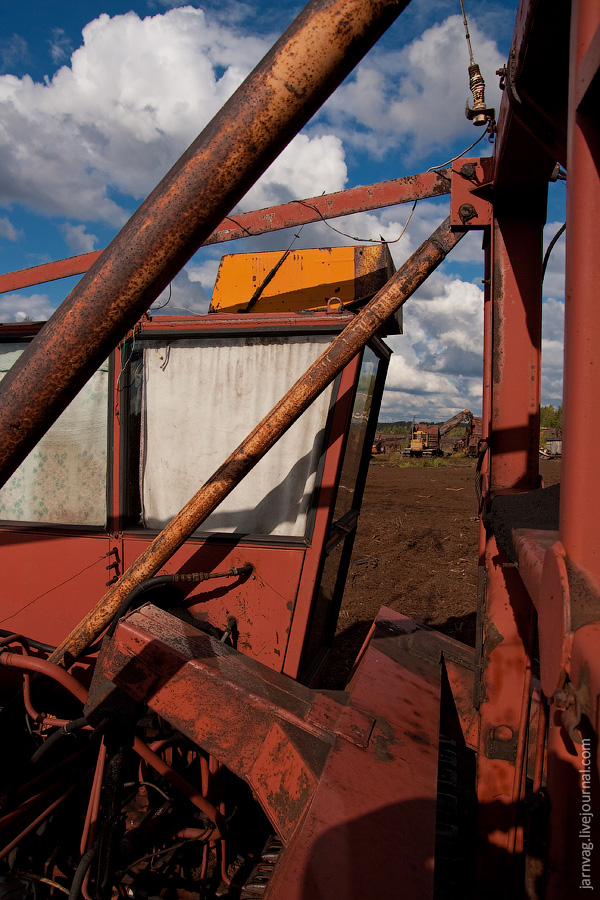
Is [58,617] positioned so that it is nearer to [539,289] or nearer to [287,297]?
[287,297]

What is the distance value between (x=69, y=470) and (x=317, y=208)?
77.1 inches

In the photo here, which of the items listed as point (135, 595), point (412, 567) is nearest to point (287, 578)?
point (135, 595)

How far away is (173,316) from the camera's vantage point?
2773mm

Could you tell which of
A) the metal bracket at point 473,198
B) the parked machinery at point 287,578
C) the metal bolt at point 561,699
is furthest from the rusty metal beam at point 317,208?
the metal bolt at point 561,699

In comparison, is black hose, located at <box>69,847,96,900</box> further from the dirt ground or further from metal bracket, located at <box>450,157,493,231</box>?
the dirt ground

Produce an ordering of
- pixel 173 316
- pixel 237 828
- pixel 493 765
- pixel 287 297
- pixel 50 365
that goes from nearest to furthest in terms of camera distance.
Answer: pixel 50 365, pixel 493 765, pixel 237 828, pixel 173 316, pixel 287 297

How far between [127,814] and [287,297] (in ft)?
9.09

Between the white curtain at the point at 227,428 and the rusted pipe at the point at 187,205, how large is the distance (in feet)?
6.01

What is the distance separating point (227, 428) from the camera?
2719 millimetres

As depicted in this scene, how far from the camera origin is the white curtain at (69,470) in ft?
9.12

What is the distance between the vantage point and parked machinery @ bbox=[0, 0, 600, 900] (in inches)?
31.1

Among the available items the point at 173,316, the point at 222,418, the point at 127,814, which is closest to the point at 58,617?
the point at 127,814

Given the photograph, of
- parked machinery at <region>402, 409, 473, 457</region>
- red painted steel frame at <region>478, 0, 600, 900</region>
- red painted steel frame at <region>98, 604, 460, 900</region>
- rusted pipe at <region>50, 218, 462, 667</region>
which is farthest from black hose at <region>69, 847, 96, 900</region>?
parked machinery at <region>402, 409, 473, 457</region>

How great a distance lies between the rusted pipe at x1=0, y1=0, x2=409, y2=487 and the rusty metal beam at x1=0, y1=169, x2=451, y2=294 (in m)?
1.75
